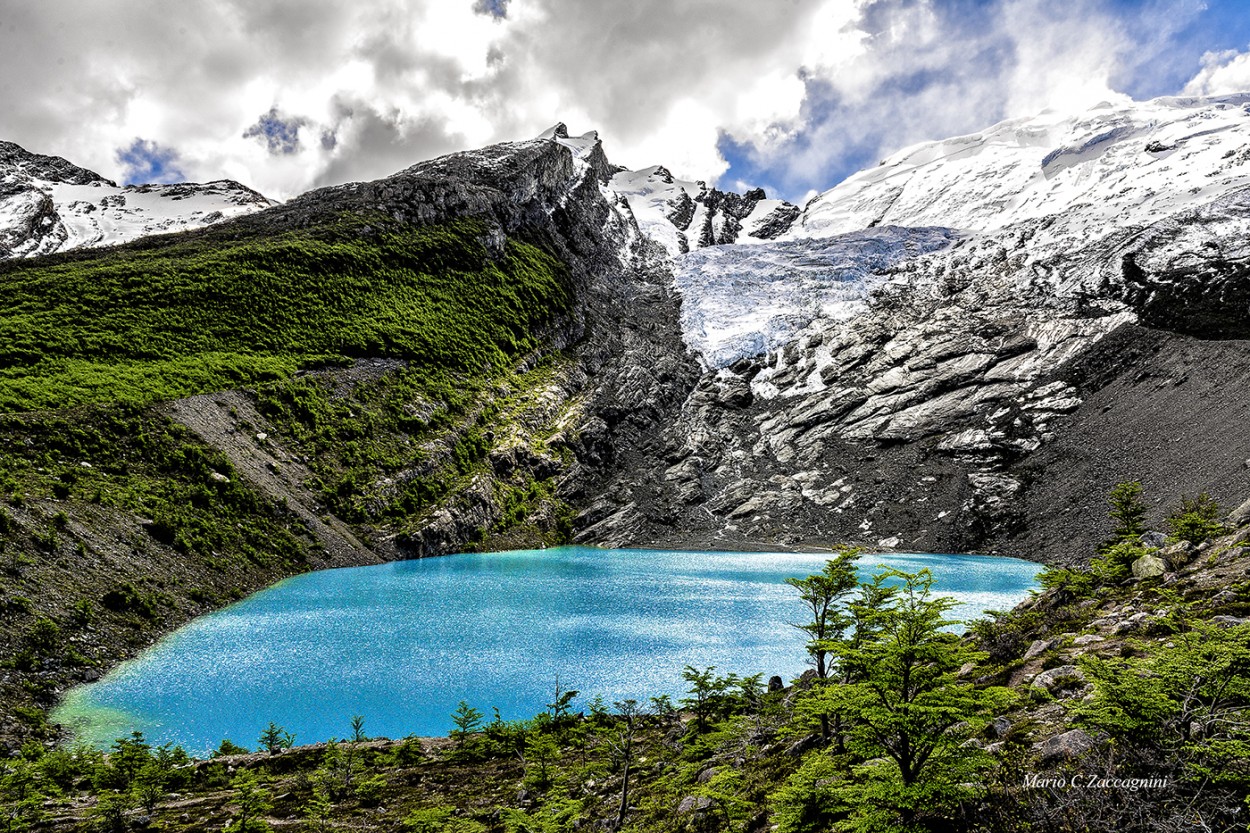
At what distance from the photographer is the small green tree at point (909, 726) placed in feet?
18.2

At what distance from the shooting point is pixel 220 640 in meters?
25.6

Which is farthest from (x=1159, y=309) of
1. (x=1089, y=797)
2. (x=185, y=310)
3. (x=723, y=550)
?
(x=185, y=310)

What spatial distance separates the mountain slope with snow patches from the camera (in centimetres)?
12575

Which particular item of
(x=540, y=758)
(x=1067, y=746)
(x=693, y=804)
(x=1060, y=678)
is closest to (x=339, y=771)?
(x=540, y=758)

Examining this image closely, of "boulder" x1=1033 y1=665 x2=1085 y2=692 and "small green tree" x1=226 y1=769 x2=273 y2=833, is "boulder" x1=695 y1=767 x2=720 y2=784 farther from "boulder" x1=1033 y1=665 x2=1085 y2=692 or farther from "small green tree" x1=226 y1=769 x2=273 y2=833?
"small green tree" x1=226 y1=769 x2=273 y2=833

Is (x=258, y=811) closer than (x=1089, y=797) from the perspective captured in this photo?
No

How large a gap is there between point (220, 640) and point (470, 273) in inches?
2754

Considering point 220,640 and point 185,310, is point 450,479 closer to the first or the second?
point 185,310

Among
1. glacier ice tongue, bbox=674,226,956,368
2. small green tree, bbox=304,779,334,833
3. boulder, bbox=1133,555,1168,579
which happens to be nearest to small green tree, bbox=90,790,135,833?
small green tree, bbox=304,779,334,833

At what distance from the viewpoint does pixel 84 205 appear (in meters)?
146

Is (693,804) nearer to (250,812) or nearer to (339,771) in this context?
(250,812)

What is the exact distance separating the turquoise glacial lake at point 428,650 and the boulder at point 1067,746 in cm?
1547

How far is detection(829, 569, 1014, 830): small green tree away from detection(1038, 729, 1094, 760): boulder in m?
0.66

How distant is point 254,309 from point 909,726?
Answer: 73.5 m
